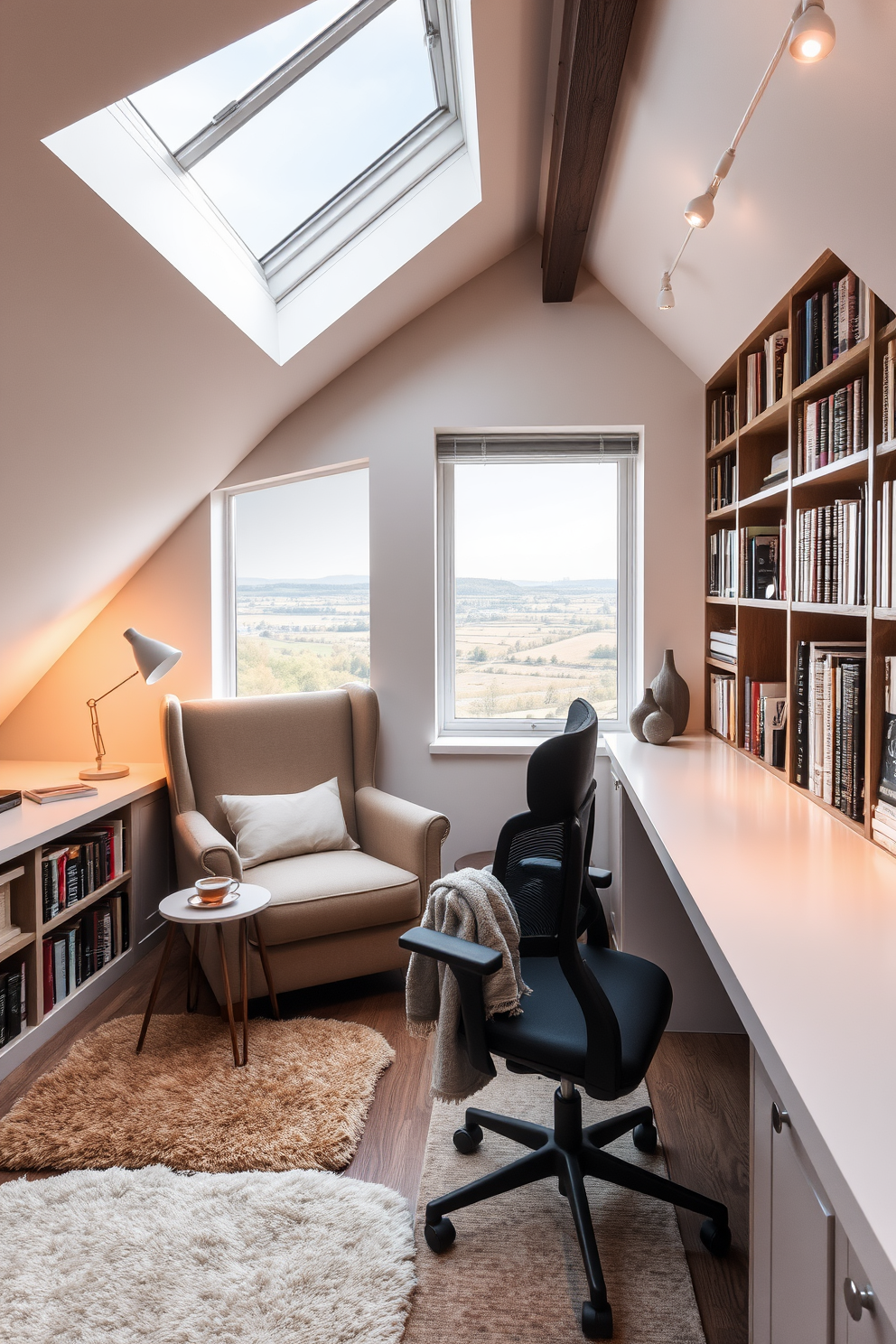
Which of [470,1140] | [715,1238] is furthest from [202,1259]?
[715,1238]

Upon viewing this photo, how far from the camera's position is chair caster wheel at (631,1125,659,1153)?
6.69 feet

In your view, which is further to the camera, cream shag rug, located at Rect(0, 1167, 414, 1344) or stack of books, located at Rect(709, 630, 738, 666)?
stack of books, located at Rect(709, 630, 738, 666)

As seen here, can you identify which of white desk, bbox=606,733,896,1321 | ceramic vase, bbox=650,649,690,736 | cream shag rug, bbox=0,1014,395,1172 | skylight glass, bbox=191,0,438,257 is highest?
skylight glass, bbox=191,0,438,257

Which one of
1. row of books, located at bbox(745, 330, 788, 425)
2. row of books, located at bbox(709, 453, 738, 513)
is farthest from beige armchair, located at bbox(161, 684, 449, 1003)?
row of books, located at bbox(745, 330, 788, 425)

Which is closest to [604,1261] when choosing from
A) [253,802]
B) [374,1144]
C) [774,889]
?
[374,1144]

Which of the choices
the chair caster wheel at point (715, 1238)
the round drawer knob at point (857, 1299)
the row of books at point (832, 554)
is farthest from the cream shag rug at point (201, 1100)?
the row of books at point (832, 554)

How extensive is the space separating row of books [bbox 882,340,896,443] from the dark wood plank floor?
65.4 inches

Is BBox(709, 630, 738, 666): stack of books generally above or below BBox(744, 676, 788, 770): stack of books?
above

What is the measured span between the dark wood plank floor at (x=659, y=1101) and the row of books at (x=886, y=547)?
4.36 feet

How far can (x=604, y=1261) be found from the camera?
5.63 feet

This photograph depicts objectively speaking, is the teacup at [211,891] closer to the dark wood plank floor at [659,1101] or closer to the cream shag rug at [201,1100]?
the cream shag rug at [201,1100]

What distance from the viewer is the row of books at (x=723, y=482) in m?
3.09

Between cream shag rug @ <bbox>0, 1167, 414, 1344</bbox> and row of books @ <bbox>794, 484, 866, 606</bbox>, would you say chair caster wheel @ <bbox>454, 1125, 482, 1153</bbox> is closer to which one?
cream shag rug @ <bbox>0, 1167, 414, 1344</bbox>

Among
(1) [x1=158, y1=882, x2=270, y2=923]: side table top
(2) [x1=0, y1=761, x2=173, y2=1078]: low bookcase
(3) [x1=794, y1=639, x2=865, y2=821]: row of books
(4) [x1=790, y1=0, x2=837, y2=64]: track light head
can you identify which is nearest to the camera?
(4) [x1=790, y1=0, x2=837, y2=64]: track light head
